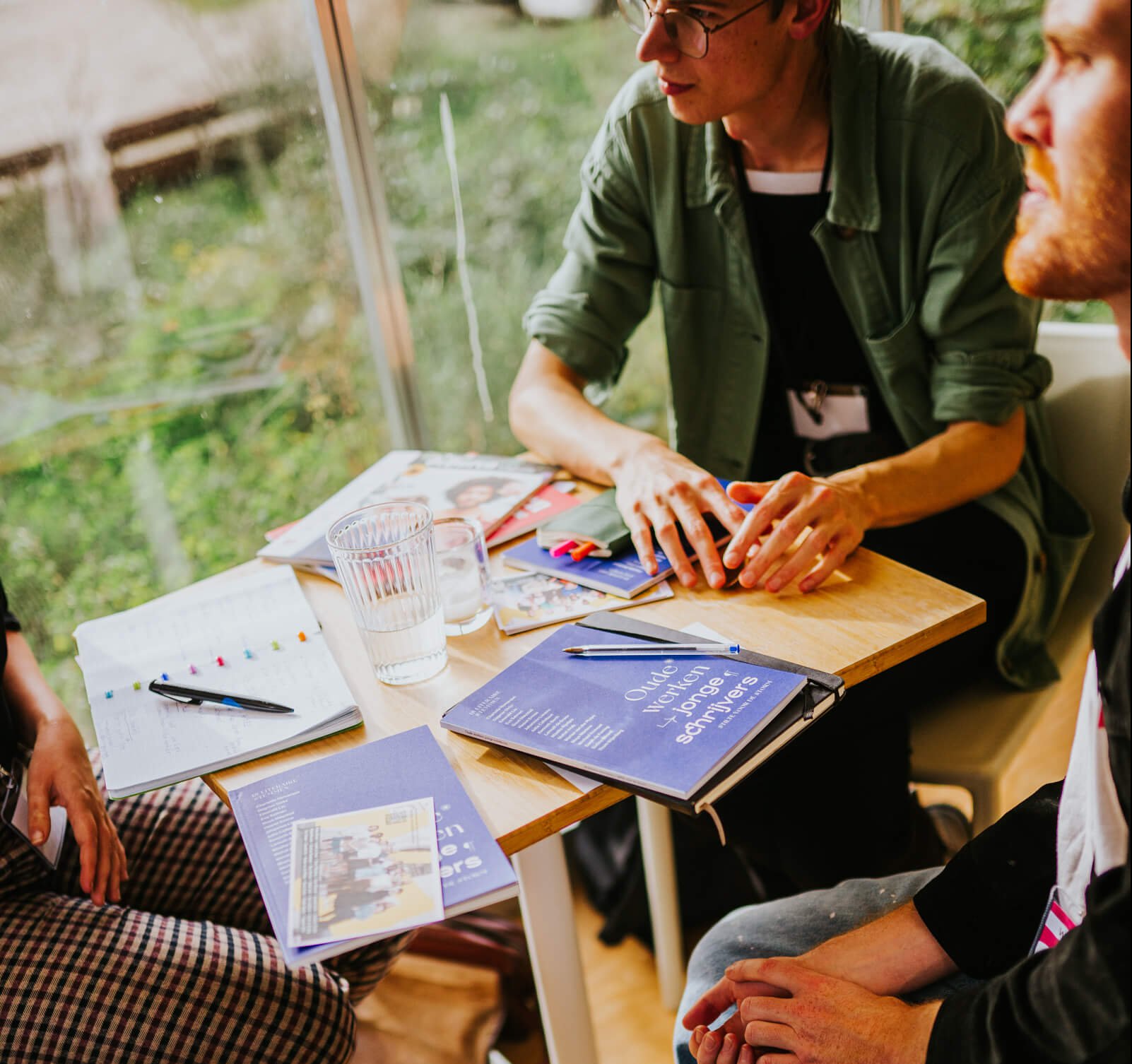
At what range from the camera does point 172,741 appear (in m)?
0.98

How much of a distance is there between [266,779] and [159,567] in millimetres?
1149

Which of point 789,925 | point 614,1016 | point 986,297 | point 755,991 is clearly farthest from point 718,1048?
point 986,297

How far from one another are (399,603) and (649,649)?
246 millimetres

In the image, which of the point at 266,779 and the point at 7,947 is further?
the point at 7,947

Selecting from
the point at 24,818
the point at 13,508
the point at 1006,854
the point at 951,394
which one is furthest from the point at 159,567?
the point at 1006,854

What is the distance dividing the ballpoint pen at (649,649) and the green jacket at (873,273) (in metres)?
0.64

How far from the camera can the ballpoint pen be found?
997mm

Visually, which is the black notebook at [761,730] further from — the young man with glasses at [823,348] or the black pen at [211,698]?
the black pen at [211,698]

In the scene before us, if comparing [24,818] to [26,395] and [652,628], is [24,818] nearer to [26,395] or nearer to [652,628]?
[652,628]

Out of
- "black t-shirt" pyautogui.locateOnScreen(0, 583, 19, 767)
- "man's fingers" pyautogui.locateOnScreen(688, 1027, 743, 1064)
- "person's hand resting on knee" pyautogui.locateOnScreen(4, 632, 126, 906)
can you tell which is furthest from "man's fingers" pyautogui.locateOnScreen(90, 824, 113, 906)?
"man's fingers" pyautogui.locateOnScreen(688, 1027, 743, 1064)

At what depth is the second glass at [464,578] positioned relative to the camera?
111cm

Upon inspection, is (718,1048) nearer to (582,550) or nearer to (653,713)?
(653,713)

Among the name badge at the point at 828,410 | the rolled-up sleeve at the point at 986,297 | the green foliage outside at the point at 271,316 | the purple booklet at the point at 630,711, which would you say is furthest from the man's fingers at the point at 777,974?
the green foliage outside at the point at 271,316

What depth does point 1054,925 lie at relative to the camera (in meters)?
0.85
